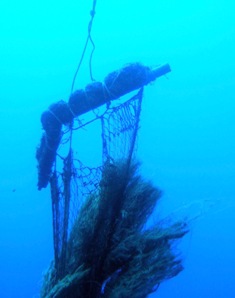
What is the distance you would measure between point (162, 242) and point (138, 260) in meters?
0.38

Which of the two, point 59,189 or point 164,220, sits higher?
point 59,189

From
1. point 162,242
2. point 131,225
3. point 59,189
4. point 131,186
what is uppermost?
point 59,189

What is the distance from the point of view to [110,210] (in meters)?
4.71

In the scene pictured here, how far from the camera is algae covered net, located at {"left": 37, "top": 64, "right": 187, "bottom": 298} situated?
4.55 meters

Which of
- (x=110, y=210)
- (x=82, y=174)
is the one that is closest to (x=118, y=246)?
(x=110, y=210)

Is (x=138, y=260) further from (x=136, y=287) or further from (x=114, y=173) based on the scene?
(x=114, y=173)

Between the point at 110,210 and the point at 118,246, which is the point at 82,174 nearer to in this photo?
the point at 110,210

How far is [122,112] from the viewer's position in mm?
4730

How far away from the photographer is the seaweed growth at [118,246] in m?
4.61

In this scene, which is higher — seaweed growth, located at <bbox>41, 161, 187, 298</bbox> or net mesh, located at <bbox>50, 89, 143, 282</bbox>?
net mesh, located at <bbox>50, 89, 143, 282</bbox>

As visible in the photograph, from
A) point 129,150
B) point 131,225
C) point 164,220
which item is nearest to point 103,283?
point 131,225

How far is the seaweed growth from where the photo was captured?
461cm

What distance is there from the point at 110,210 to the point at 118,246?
457 mm

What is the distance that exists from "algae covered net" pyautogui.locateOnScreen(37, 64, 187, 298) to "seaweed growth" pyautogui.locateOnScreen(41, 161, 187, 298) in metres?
0.01
